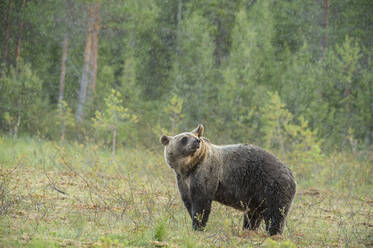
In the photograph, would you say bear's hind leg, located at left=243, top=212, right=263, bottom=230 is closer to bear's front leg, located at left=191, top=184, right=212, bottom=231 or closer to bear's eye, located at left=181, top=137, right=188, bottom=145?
bear's front leg, located at left=191, top=184, right=212, bottom=231

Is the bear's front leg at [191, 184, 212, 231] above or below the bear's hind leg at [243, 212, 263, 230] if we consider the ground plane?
above

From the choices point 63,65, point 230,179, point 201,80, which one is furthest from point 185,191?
point 63,65

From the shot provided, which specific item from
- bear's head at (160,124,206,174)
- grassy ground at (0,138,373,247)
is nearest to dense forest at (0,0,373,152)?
grassy ground at (0,138,373,247)

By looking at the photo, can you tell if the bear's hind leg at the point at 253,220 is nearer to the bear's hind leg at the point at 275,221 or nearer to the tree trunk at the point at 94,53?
the bear's hind leg at the point at 275,221

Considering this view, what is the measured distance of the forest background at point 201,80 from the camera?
53.6 feet

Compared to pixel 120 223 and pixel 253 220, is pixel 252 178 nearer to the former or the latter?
pixel 253 220

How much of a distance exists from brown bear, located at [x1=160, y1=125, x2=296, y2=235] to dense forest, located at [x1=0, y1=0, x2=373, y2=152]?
7755mm

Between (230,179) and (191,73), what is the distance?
1481cm

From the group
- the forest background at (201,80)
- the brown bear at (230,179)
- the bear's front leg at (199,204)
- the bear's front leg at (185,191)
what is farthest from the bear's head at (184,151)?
the forest background at (201,80)

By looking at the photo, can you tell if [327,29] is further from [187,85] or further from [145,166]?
[145,166]

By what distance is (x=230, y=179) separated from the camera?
6.30 metres

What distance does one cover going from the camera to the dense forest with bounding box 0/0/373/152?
18.1m

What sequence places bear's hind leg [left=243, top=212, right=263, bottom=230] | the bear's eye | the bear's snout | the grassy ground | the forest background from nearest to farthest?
the grassy ground, the bear's snout, the bear's eye, bear's hind leg [left=243, top=212, right=263, bottom=230], the forest background

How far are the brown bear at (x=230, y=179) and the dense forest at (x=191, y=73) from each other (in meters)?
7.75
